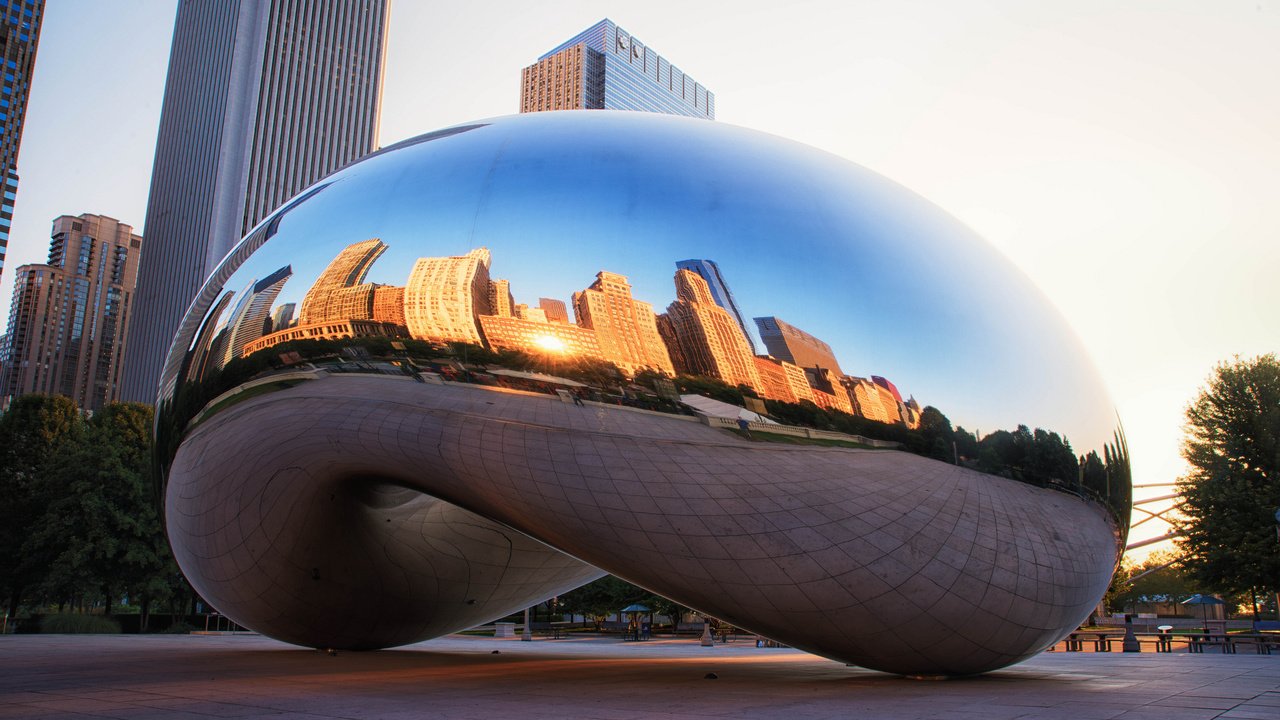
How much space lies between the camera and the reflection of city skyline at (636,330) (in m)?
6.32

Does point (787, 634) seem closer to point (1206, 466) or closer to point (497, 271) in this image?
point (497, 271)

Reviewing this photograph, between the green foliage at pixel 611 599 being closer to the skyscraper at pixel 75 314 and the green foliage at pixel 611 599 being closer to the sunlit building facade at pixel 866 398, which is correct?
the sunlit building facade at pixel 866 398

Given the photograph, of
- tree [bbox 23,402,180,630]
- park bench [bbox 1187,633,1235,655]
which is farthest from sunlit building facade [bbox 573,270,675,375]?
tree [bbox 23,402,180,630]

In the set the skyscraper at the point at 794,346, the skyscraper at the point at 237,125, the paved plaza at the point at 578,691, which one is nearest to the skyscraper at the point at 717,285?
the skyscraper at the point at 794,346

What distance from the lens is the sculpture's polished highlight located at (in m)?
6.40

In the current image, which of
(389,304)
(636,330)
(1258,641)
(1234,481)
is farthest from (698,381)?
(1234,481)

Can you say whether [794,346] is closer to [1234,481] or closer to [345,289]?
[345,289]

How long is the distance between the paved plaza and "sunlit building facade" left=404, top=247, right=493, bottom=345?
2595 millimetres

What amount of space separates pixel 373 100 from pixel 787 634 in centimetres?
12389

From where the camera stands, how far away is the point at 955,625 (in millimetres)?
7219

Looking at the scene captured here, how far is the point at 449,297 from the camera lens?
6637 millimetres

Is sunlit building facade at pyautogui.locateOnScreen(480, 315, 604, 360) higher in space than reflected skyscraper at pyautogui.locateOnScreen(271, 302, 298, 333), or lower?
lower

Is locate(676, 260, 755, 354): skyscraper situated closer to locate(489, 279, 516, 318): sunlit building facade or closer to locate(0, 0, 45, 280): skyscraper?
locate(489, 279, 516, 318): sunlit building facade

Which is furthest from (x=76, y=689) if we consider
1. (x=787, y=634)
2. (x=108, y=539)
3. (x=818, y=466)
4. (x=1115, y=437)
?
(x=108, y=539)
